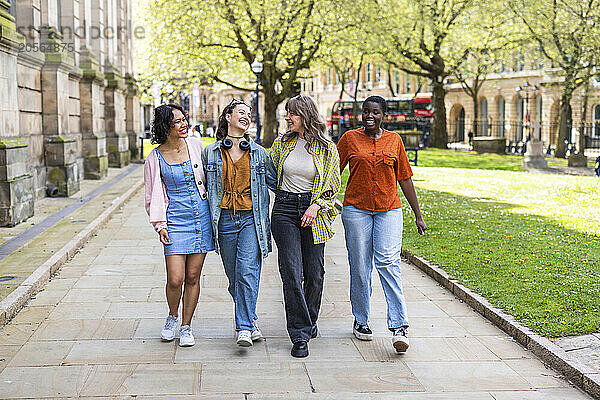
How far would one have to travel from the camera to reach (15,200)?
39.7 ft

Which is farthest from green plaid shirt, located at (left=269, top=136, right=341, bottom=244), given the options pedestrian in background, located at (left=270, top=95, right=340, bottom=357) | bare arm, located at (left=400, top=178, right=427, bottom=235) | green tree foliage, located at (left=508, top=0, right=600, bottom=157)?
green tree foliage, located at (left=508, top=0, right=600, bottom=157)

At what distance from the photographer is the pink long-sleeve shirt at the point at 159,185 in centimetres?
579

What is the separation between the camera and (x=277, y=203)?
5867mm

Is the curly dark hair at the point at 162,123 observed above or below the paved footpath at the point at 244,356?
above

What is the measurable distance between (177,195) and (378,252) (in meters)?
1.60

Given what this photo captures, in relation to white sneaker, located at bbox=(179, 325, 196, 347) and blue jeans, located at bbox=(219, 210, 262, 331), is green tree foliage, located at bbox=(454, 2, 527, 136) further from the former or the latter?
white sneaker, located at bbox=(179, 325, 196, 347)

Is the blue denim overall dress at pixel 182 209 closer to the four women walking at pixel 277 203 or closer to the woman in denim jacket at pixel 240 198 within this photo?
the four women walking at pixel 277 203

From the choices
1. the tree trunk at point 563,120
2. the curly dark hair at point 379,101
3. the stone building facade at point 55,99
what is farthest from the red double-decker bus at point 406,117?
the curly dark hair at point 379,101

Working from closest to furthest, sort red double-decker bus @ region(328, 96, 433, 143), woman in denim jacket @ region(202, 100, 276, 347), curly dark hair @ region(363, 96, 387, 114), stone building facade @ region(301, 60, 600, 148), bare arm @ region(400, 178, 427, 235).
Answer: woman in denim jacket @ region(202, 100, 276, 347), curly dark hair @ region(363, 96, 387, 114), bare arm @ region(400, 178, 427, 235), stone building facade @ region(301, 60, 600, 148), red double-decker bus @ region(328, 96, 433, 143)

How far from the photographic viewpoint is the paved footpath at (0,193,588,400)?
5051 mm

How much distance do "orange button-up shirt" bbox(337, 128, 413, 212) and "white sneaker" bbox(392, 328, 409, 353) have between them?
3.05 feet

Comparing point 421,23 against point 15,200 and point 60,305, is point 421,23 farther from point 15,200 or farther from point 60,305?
point 60,305

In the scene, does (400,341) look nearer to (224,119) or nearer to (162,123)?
(224,119)

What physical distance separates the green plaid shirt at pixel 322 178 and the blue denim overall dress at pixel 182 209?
667 mm
